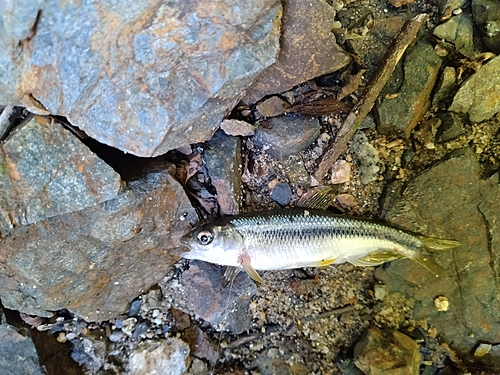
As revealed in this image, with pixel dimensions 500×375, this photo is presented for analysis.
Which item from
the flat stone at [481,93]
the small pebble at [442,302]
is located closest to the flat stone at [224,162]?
the flat stone at [481,93]

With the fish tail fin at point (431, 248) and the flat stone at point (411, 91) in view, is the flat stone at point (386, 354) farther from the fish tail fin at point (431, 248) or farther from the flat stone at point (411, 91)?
the flat stone at point (411, 91)

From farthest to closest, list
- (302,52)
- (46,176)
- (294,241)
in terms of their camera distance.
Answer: (294,241)
(302,52)
(46,176)

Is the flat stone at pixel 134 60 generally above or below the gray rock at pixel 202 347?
above

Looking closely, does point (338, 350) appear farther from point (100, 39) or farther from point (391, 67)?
point (100, 39)

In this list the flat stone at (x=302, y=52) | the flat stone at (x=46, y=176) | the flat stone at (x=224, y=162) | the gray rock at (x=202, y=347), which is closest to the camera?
the flat stone at (x=46, y=176)

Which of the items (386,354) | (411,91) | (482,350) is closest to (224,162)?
(411,91)

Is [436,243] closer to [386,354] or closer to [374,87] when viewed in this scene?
[386,354]
